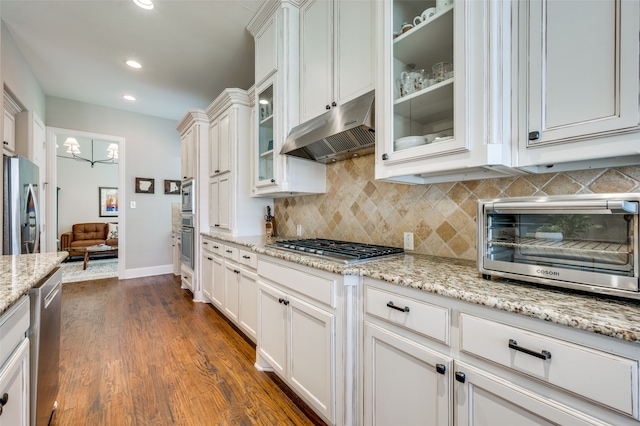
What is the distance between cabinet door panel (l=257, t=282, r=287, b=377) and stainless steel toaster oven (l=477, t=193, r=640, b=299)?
1136 millimetres

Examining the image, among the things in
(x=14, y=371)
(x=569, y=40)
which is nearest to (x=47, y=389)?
(x=14, y=371)

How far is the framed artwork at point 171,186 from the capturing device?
5089mm

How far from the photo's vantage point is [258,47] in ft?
8.58

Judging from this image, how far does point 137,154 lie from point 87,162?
3.38m

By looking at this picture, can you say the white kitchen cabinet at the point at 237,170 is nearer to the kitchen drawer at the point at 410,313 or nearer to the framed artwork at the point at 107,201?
the kitchen drawer at the point at 410,313

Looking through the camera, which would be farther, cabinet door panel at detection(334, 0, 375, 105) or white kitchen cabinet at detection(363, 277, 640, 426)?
cabinet door panel at detection(334, 0, 375, 105)

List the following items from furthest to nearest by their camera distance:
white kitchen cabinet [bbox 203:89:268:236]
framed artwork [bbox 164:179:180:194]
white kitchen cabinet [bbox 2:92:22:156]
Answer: framed artwork [bbox 164:179:180:194] < white kitchen cabinet [bbox 203:89:268:236] < white kitchen cabinet [bbox 2:92:22:156]

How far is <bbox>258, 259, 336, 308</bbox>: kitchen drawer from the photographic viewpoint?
4.52ft

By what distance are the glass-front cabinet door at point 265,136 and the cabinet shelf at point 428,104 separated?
1370 mm

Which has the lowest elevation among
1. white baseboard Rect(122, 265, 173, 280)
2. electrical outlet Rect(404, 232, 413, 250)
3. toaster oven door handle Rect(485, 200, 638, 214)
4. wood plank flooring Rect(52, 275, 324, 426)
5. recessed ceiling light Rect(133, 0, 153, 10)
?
wood plank flooring Rect(52, 275, 324, 426)

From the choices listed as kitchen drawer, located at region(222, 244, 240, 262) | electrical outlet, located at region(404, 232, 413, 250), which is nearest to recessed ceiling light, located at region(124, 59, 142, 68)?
kitchen drawer, located at region(222, 244, 240, 262)

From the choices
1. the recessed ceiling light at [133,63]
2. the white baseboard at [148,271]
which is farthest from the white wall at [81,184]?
the recessed ceiling light at [133,63]

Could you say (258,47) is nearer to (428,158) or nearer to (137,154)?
(428,158)

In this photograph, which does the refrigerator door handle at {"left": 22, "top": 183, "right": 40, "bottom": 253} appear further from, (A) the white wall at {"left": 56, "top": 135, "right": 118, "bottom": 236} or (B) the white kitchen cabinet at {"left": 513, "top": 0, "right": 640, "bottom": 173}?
(A) the white wall at {"left": 56, "top": 135, "right": 118, "bottom": 236}
